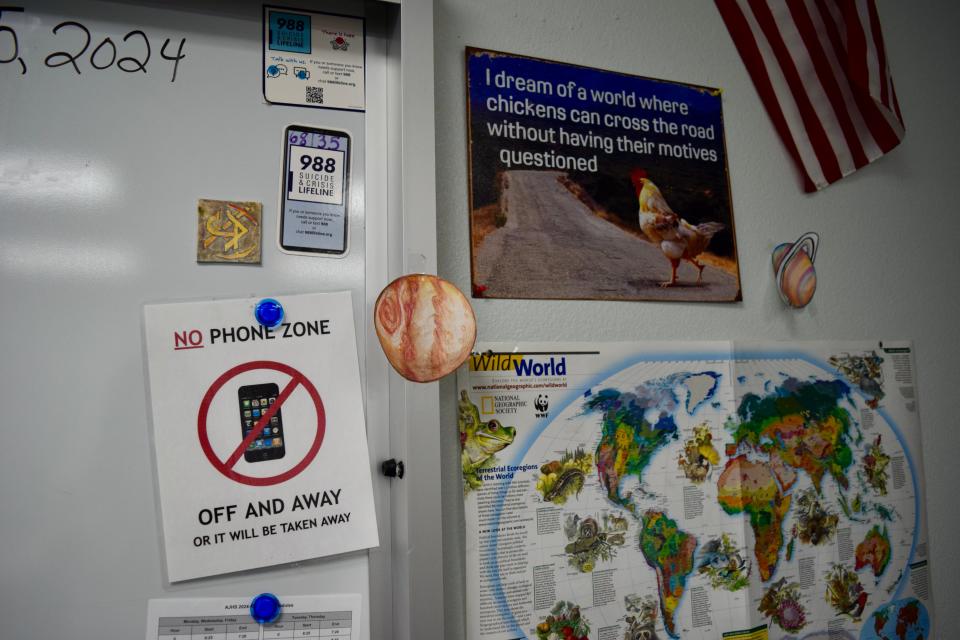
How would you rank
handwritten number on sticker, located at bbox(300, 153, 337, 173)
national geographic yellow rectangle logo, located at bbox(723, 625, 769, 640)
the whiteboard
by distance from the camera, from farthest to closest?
national geographic yellow rectangle logo, located at bbox(723, 625, 769, 640) < handwritten number on sticker, located at bbox(300, 153, 337, 173) < the whiteboard

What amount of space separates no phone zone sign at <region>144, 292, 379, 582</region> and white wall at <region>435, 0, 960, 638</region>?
14 cm

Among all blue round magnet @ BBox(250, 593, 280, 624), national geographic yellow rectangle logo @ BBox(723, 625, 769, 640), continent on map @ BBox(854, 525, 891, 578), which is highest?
blue round magnet @ BBox(250, 593, 280, 624)

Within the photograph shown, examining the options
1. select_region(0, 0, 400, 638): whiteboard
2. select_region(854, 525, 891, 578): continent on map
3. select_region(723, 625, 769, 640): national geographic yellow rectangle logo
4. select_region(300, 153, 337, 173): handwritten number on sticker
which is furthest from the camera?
select_region(854, 525, 891, 578): continent on map

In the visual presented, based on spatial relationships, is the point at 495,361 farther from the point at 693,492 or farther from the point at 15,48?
the point at 15,48

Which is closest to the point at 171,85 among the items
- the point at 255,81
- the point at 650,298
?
the point at 255,81

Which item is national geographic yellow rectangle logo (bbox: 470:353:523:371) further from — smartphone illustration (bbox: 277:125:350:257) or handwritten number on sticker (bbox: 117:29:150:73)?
handwritten number on sticker (bbox: 117:29:150:73)

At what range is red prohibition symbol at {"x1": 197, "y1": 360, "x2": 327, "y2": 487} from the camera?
70cm

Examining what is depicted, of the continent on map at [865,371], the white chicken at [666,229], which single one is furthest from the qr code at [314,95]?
the continent on map at [865,371]

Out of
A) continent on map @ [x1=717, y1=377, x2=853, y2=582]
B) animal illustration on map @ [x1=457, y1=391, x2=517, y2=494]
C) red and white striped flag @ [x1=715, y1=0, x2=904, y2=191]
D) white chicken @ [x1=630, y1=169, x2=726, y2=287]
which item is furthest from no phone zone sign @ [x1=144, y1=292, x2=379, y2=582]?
red and white striped flag @ [x1=715, y1=0, x2=904, y2=191]

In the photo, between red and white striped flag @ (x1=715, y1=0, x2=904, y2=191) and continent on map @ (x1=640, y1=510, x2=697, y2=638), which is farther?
red and white striped flag @ (x1=715, y1=0, x2=904, y2=191)

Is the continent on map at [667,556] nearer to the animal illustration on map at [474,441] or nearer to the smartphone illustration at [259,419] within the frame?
the animal illustration on map at [474,441]

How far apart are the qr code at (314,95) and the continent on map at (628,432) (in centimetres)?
58

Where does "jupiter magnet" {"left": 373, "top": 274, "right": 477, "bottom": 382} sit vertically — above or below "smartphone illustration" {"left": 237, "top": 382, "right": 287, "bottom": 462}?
above

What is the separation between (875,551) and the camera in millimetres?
1024
